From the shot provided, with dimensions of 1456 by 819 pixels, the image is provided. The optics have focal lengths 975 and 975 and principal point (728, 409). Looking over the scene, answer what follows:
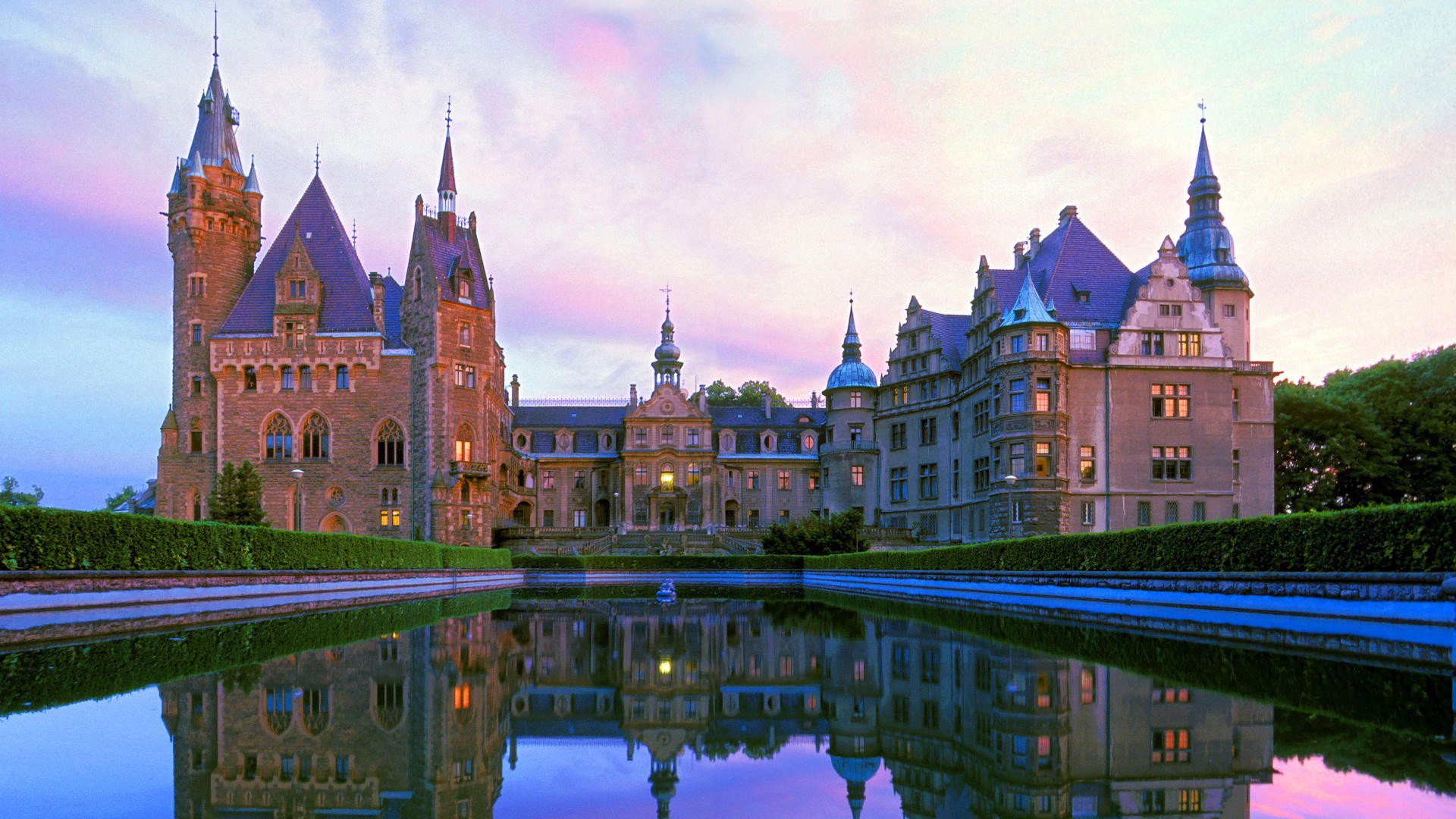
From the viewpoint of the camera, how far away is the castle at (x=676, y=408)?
145 feet

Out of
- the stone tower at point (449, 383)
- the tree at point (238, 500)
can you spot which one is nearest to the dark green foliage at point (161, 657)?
the tree at point (238, 500)

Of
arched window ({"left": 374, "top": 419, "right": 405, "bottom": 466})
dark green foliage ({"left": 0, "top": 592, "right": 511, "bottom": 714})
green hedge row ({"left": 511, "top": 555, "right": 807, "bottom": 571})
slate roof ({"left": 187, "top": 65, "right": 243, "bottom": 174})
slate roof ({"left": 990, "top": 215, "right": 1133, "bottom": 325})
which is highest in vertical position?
slate roof ({"left": 187, "top": 65, "right": 243, "bottom": 174})

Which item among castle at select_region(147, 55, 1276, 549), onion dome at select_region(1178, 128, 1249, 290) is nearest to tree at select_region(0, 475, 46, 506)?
castle at select_region(147, 55, 1276, 549)

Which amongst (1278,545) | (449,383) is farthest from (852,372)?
(1278,545)

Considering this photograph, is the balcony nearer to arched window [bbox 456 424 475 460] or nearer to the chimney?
arched window [bbox 456 424 475 460]

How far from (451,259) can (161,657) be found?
49.2 m

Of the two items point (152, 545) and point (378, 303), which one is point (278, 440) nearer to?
point (378, 303)

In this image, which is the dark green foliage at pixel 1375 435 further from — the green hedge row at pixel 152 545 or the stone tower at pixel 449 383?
the green hedge row at pixel 152 545

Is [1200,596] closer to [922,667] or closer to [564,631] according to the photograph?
[922,667]

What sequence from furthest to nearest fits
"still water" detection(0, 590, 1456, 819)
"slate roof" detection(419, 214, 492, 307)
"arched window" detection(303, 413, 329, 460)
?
"slate roof" detection(419, 214, 492, 307), "arched window" detection(303, 413, 329, 460), "still water" detection(0, 590, 1456, 819)

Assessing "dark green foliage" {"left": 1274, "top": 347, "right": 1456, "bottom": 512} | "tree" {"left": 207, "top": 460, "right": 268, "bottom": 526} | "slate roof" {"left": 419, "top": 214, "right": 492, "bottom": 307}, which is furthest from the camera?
"slate roof" {"left": 419, "top": 214, "right": 492, "bottom": 307}

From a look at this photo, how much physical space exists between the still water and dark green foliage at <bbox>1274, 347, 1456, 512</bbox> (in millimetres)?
46570

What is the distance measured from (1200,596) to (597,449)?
57293 mm

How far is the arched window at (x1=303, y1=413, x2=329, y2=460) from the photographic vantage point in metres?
57.1
